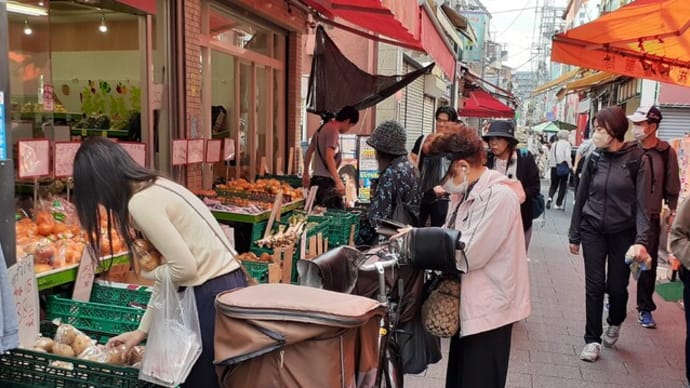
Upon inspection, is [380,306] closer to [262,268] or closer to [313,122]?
[262,268]

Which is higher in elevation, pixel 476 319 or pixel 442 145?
pixel 442 145

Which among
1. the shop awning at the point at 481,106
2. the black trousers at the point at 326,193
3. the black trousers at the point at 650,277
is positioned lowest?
the black trousers at the point at 650,277

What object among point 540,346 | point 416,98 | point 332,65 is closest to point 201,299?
point 540,346

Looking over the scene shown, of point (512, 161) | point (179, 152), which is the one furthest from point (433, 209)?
point (179, 152)

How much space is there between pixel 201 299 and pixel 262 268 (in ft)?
6.93

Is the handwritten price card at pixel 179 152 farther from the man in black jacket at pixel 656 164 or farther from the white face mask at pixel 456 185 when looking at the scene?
the man in black jacket at pixel 656 164

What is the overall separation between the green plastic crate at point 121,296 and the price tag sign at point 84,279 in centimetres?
5

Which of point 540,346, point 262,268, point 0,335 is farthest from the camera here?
point 540,346

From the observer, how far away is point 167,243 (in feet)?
8.06

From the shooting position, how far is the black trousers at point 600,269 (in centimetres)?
500

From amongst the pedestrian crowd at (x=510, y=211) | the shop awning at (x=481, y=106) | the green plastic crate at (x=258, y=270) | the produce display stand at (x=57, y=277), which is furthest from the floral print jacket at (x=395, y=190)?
the shop awning at (x=481, y=106)

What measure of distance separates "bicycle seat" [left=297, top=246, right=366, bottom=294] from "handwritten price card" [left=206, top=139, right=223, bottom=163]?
445 centimetres

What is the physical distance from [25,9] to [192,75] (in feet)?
6.80

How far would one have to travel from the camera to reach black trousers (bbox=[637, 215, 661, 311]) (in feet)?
19.5
